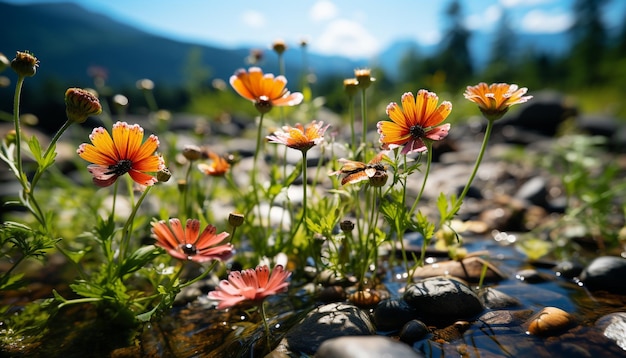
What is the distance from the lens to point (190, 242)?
3.82 feet

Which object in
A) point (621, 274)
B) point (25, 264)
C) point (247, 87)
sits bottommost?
point (25, 264)

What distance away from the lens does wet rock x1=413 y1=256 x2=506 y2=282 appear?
195cm

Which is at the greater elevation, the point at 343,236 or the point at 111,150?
the point at 111,150

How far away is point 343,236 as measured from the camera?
157 centimetres

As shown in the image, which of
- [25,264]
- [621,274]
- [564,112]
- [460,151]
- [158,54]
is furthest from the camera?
A: [158,54]

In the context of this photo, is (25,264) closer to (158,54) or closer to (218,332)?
(218,332)

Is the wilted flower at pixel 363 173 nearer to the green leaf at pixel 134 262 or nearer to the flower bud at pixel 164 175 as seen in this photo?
the flower bud at pixel 164 175

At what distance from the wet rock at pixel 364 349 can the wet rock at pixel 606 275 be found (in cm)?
130

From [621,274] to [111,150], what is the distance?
7.01 feet

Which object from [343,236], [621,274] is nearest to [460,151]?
[621,274]

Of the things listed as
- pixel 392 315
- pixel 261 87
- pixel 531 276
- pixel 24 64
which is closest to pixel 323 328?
pixel 392 315

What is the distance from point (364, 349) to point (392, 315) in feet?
1.75

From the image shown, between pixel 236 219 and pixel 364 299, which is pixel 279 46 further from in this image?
pixel 364 299

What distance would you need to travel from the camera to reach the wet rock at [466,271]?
1.95 metres
